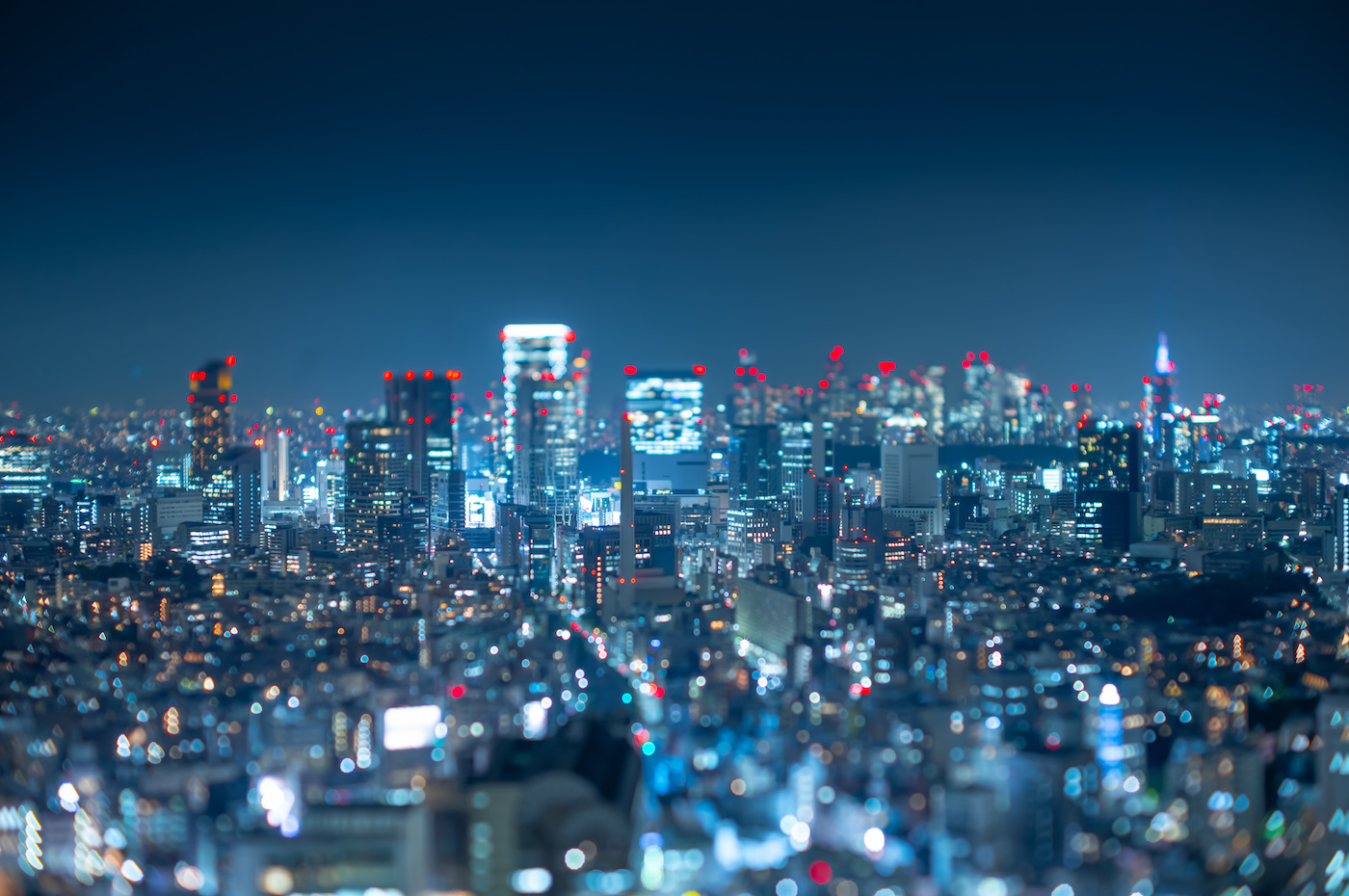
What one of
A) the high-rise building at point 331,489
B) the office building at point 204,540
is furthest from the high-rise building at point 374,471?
the office building at point 204,540

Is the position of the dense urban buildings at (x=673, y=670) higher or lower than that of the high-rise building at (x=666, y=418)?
lower

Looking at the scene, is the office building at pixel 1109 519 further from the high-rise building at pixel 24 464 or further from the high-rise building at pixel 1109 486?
the high-rise building at pixel 24 464

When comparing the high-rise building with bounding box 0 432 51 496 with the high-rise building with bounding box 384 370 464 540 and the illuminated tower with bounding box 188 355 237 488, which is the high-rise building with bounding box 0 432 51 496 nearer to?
the illuminated tower with bounding box 188 355 237 488

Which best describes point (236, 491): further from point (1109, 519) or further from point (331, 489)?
point (1109, 519)

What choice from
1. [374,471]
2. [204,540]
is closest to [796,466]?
[374,471]

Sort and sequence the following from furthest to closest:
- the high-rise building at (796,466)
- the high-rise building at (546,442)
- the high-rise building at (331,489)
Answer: the high-rise building at (546,442) < the high-rise building at (331,489) < the high-rise building at (796,466)

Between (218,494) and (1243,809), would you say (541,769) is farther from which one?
(218,494)

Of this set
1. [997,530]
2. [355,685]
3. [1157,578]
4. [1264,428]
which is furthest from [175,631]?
[1264,428]
